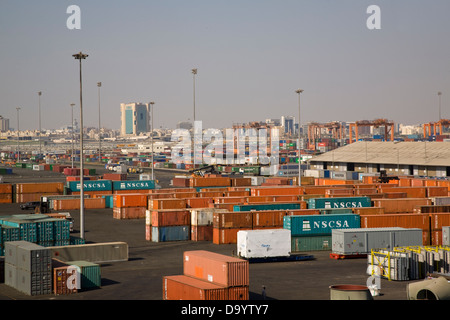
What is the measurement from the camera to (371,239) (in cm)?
4850

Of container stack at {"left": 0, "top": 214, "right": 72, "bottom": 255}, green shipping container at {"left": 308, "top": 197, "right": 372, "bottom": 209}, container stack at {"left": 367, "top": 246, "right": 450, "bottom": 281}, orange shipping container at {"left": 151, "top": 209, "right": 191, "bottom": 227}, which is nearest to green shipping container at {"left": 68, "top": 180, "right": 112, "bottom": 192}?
orange shipping container at {"left": 151, "top": 209, "right": 191, "bottom": 227}

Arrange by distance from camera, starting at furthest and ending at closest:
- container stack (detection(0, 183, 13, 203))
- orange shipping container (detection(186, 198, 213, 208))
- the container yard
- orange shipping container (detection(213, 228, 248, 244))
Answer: container stack (detection(0, 183, 13, 203))
orange shipping container (detection(186, 198, 213, 208))
orange shipping container (detection(213, 228, 248, 244))
the container yard

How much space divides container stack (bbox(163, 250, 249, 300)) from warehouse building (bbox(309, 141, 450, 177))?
90.6m

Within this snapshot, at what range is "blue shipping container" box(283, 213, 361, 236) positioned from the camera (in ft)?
169

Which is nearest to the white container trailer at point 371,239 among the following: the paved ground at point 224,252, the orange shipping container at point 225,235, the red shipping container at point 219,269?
the paved ground at point 224,252

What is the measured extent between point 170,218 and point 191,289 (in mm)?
25334

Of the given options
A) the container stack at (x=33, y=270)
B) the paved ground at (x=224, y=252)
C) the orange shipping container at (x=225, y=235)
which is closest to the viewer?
the paved ground at (x=224, y=252)

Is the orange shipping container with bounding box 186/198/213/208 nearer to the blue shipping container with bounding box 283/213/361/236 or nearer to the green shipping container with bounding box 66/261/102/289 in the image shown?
the blue shipping container with bounding box 283/213/361/236

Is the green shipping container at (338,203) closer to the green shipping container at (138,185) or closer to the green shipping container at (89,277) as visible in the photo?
the green shipping container at (89,277)

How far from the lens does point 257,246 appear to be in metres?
47.0

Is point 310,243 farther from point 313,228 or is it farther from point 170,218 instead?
point 170,218

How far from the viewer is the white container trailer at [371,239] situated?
4806 cm
